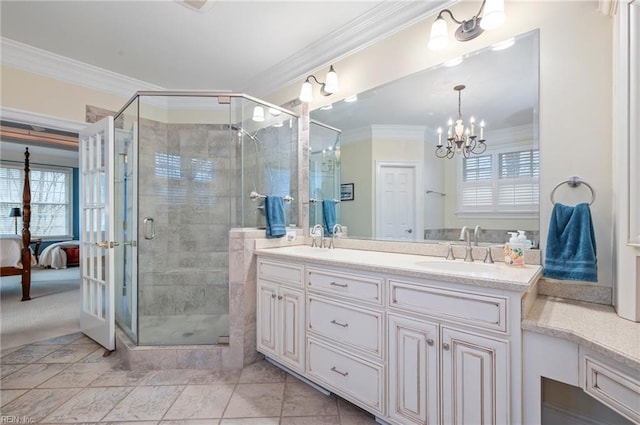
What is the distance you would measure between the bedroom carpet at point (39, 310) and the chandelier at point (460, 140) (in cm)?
383

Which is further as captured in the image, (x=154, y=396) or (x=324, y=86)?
(x=324, y=86)

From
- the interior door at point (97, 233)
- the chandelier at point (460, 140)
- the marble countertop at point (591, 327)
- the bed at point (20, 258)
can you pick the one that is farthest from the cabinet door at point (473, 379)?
the bed at point (20, 258)

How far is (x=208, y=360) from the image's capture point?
2.20m

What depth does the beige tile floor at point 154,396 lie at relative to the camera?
5.38 feet

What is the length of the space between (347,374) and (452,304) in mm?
759

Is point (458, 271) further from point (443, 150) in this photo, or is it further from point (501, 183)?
A: point (443, 150)

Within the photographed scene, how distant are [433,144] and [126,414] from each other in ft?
8.19

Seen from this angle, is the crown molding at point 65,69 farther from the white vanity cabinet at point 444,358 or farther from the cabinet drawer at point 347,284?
the white vanity cabinet at point 444,358

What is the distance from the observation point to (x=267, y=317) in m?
2.13

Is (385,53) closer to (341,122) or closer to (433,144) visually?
(341,122)

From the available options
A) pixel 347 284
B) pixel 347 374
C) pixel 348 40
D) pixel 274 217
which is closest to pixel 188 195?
pixel 274 217

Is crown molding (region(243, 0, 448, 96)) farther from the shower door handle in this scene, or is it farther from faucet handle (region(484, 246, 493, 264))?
the shower door handle

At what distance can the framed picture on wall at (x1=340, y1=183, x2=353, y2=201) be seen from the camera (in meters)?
2.46

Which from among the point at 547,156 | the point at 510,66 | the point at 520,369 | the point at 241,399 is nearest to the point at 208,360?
the point at 241,399
